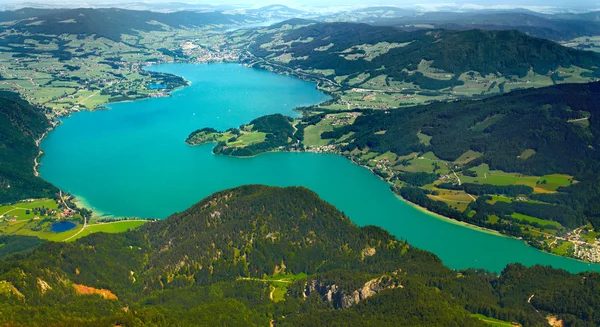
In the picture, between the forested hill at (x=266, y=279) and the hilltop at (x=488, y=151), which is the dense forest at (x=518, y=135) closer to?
the hilltop at (x=488, y=151)

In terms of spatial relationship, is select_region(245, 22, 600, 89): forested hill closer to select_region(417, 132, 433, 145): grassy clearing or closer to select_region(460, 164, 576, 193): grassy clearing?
select_region(417, 132, 433, 145): grassy clearing

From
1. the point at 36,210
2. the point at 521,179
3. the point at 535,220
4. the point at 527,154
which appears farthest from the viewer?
the point at 527,154

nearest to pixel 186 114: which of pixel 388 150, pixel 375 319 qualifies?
pixel 388 150

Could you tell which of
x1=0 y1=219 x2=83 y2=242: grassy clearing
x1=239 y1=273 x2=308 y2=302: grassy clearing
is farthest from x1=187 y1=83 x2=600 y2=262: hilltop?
x1=0 y1=219 x2=83 y2=242: grassy clearing

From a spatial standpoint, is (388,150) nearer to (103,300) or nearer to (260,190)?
(260,190)

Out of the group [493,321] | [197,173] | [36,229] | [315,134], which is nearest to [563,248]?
[493,321]

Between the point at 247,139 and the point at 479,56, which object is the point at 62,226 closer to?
the point at 247,139
